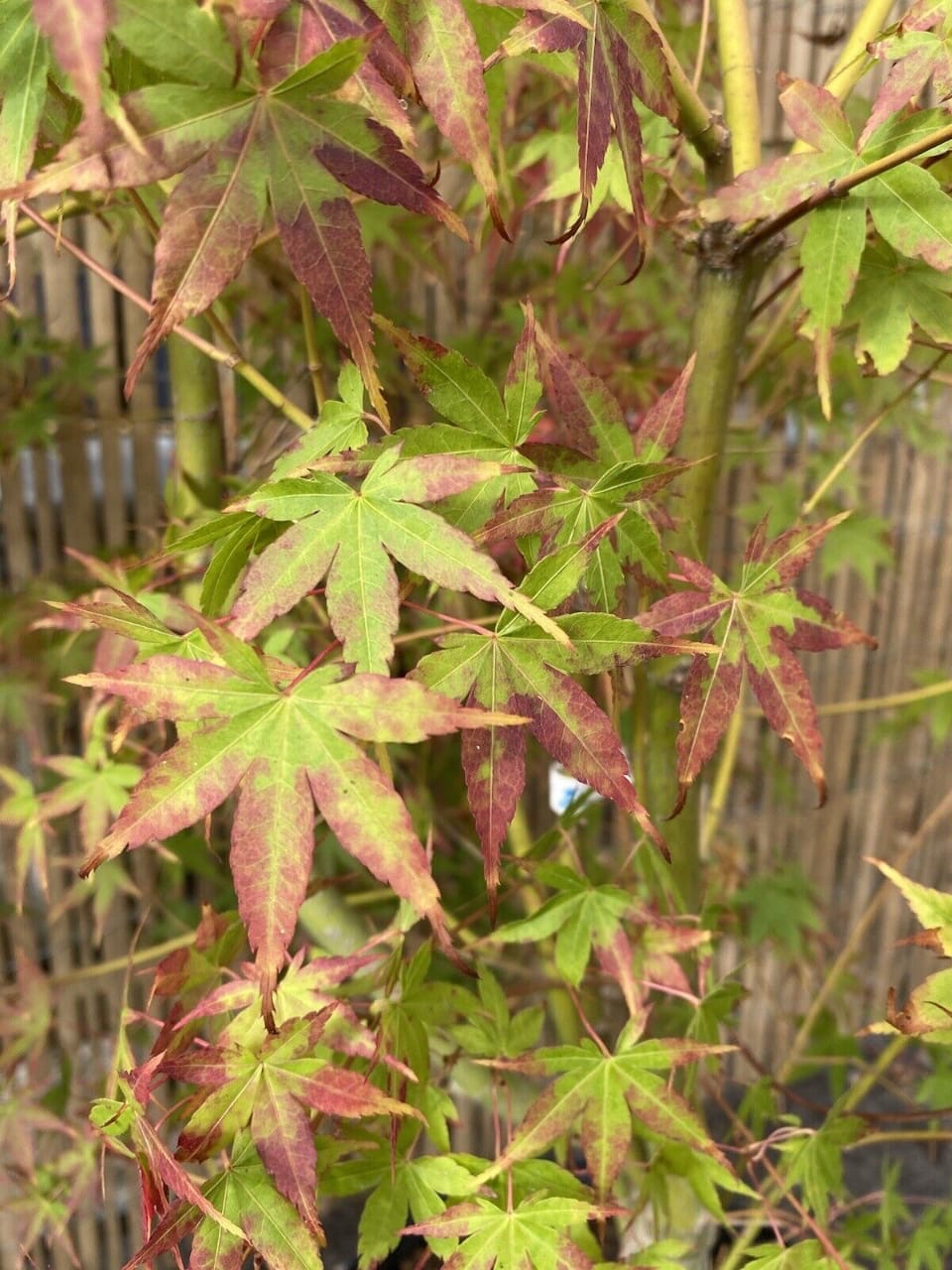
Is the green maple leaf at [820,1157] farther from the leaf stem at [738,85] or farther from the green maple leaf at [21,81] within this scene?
the green maple leaf at [21,81]

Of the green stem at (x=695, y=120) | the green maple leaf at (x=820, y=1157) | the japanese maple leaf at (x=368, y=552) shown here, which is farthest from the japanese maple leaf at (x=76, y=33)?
the green maple leaf at (x=820, y=1157)

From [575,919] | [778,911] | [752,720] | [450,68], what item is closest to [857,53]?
[450,68]

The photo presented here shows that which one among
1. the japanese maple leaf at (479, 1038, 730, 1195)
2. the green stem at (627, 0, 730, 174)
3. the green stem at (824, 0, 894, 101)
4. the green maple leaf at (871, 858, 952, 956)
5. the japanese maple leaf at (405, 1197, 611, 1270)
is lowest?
the japanese maple leaf at (405, 1197, 611, 1270)

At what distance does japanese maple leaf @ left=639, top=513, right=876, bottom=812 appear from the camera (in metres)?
0.53

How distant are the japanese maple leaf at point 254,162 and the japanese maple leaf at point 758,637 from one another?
0.67ft

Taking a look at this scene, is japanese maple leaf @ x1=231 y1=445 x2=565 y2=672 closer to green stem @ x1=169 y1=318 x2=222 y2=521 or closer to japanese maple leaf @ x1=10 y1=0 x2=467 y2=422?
japanese maple leaf @ x1=10 y1=0 x2=467 y2=422

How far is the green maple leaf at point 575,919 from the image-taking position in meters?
0.66

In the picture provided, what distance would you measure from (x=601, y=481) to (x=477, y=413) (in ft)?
0.23

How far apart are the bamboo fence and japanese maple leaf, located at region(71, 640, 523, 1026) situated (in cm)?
50

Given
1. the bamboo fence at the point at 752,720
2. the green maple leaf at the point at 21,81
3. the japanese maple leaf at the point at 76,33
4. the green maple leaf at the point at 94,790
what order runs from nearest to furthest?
1. the japanese maple leaf at the point at 76,33
2. the green maple leaf at the point at 21,81
3. the green maple leaf at the point at 94,790
4. the bamboo fence at the point at 752,720

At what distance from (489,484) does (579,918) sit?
30cm

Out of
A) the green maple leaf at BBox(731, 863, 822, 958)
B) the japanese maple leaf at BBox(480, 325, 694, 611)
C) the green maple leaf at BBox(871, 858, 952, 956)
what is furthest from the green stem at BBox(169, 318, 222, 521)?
the green maple leaf at BBox(731, 863, 822, 958)

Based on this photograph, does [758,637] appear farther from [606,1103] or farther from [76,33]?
[76,33]

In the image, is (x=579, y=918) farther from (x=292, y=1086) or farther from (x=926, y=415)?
(x=926, y=415)
